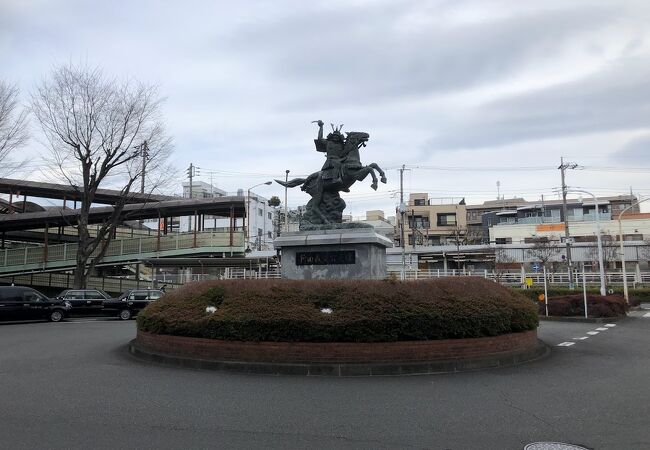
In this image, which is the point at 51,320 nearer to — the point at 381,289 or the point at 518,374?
the point at 381,289

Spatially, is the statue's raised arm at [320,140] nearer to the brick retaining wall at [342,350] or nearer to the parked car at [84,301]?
the brick retaining wall at [342,350]

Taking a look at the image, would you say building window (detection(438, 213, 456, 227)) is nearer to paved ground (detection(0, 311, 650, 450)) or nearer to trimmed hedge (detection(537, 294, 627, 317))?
trimmed hedge (detection(537, 294, 627, 317))

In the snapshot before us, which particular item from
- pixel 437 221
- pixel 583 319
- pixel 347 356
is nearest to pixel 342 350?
pixel 347 356

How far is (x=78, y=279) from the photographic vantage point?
2991cm

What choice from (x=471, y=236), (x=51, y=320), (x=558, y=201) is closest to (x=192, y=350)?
(x=51, y=320)

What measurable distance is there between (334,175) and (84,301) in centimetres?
1816

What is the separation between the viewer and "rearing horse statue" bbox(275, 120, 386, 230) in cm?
1548

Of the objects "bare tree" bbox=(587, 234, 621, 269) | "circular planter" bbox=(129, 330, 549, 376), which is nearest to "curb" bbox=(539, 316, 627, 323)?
"circular planter" bbox=(129, 330, 549, 376)

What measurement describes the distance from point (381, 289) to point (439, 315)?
1.34m

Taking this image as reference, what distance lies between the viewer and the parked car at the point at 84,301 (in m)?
26.4

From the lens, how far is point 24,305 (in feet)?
74.6

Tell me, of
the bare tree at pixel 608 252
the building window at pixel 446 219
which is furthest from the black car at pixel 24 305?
the building window at pixel 446 219

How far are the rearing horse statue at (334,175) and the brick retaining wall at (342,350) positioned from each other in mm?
5970

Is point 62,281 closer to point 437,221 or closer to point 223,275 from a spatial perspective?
point 223,275
